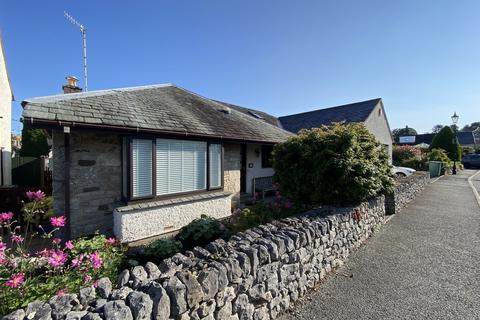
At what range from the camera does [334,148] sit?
20.5 ft

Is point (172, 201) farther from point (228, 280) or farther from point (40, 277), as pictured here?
point (228, 280)

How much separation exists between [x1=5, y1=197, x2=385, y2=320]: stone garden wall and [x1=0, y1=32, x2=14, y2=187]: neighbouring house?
36.7 ft

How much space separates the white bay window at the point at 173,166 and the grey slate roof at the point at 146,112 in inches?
18.5

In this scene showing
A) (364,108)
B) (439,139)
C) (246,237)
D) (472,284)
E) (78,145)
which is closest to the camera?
(246,237)

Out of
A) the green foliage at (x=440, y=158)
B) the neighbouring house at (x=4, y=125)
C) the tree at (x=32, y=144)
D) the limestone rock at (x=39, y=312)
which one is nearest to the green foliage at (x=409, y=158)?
the green foliage at (x=440, y=158)

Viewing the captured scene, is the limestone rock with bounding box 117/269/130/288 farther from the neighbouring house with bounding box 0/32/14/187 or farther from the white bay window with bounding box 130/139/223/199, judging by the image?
the neighbouring house with bounding box 0/32/14/187

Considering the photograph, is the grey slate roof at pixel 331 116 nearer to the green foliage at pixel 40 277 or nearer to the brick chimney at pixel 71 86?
the brick chimney at pixel 71 86

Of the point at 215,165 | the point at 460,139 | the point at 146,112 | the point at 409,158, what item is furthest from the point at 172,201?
the point at 460,139

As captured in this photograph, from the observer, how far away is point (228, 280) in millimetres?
2773

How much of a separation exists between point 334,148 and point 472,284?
363 centimetres

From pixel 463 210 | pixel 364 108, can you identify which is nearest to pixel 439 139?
pixel 364 108

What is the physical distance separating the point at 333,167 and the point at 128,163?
208 inches

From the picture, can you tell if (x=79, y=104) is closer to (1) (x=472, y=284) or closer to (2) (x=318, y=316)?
(2) (x=318, y=316)

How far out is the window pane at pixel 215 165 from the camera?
799cm
